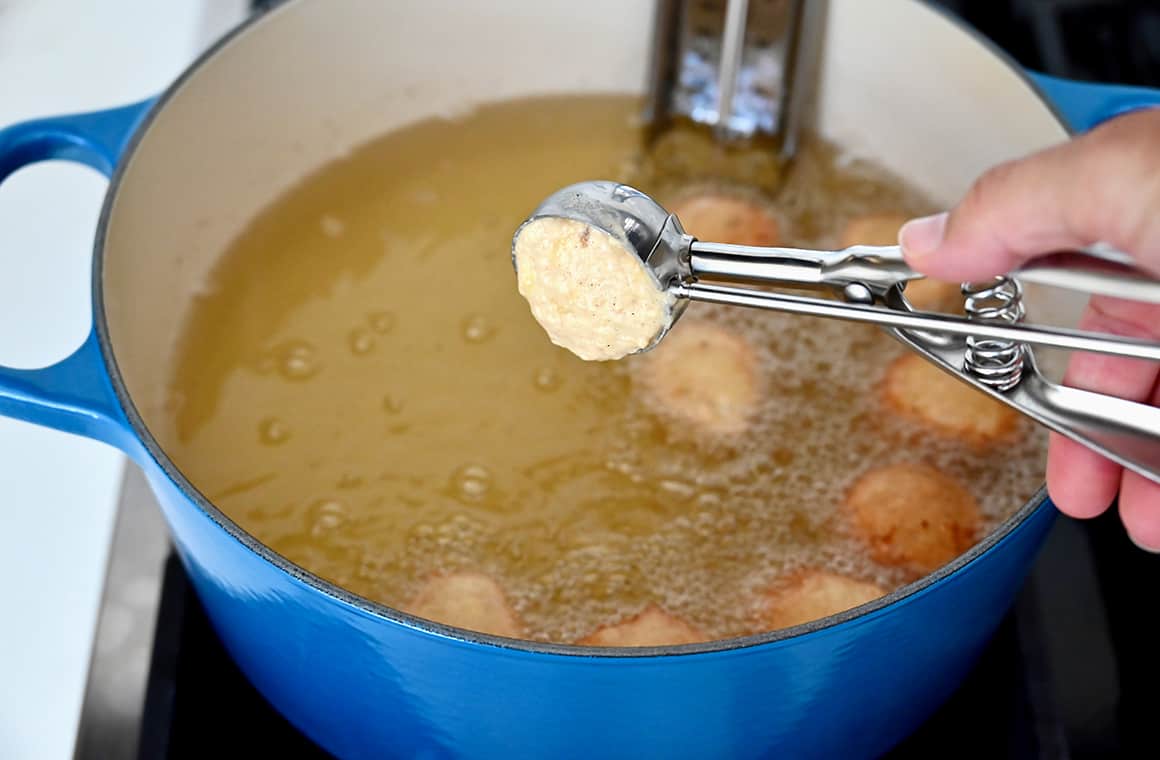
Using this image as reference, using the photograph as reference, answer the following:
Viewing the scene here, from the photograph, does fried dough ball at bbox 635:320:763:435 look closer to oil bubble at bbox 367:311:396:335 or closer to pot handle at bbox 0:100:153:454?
oil bubble at bbox 367:311:396:335

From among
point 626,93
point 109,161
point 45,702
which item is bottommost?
point 45,702

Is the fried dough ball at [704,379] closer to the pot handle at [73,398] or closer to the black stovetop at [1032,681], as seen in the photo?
the black stovetop at [1032,681]

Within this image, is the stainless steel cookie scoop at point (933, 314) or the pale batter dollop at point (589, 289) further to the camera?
the pale batter dollop at point (589, 289)

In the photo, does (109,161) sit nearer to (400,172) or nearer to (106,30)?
(400,172)

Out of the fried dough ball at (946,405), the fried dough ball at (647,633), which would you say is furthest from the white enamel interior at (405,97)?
the fried dough ball at (647,633)

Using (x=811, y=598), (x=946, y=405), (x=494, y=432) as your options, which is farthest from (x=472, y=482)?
(x=946, y=405)

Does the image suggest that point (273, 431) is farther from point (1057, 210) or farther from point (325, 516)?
point (1057, 210)

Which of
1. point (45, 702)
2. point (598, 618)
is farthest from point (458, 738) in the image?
point (45, 702)
